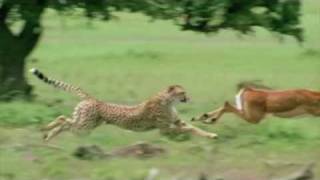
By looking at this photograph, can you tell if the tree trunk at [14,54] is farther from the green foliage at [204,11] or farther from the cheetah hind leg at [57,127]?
the cheetah hind leg at [57,127]

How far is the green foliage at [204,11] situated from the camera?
49.2 feet

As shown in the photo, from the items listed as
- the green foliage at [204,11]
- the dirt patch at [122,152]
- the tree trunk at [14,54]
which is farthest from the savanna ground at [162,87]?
the green foliage at [204,11]

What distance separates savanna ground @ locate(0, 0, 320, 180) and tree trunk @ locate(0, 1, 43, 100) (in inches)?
17.9

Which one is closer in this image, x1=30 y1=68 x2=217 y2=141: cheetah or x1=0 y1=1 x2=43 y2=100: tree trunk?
x1=30 y1=68 x2=217 y2=141: cheetah

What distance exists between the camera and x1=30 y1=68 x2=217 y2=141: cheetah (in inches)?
452

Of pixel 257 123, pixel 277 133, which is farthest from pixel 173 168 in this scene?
pixel 257 123

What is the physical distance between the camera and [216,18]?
15570 mm

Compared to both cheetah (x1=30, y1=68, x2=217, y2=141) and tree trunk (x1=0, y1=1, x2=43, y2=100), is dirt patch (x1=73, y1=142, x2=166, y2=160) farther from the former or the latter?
tree trunk (x1=0, y1=1, x2=43, y2=100)

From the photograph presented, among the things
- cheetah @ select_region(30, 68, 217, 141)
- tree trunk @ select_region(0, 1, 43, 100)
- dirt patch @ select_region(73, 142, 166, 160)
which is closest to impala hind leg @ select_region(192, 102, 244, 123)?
cheetah @ select_region(30, 68, 217, 141)

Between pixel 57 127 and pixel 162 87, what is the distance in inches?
271

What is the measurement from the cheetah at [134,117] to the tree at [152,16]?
3413 millimetres

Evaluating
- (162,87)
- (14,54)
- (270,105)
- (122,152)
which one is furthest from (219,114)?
(162,87)

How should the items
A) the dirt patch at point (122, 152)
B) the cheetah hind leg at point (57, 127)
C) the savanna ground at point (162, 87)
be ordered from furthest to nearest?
1. the cheetah hind leg at point (57, 127)
2. the dirt patch at point (122, 152)
3. the savanna ground at point (162, 87)

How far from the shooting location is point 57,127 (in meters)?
11.3
